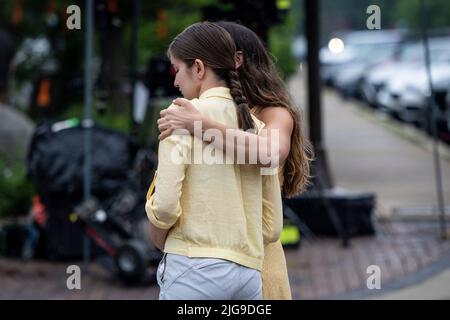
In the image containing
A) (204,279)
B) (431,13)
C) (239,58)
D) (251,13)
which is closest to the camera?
(204,279)

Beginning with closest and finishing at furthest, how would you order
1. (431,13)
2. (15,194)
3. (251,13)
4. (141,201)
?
(141,201), (251,13), (15,194), (431,13)

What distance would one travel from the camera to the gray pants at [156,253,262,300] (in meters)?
3.49

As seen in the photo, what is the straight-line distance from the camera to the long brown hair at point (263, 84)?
378 cm

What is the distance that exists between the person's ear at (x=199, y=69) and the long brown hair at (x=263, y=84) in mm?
195

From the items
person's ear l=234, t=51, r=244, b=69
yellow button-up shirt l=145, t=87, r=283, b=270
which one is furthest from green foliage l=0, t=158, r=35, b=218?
yellow button-up shirt l=145, t=87, r=283, b=270

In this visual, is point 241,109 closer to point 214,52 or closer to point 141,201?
point 214,52

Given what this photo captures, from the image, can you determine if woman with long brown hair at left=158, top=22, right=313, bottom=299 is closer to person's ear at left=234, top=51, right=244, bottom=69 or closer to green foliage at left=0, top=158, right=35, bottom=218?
person's ear at left=234, top=51, right=244, bottom=69

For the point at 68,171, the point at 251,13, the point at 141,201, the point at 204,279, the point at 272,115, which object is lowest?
the point at 141,201

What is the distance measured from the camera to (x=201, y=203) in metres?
3.50

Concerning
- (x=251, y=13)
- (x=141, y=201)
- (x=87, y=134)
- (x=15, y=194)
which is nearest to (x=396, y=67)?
(x=15, y=194)

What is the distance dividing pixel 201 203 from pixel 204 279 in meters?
0.25

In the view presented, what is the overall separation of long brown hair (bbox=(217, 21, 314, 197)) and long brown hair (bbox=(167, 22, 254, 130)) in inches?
4.6

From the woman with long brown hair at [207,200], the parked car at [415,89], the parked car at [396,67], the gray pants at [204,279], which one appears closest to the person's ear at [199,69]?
the woman with long brown hair at [207,200]
